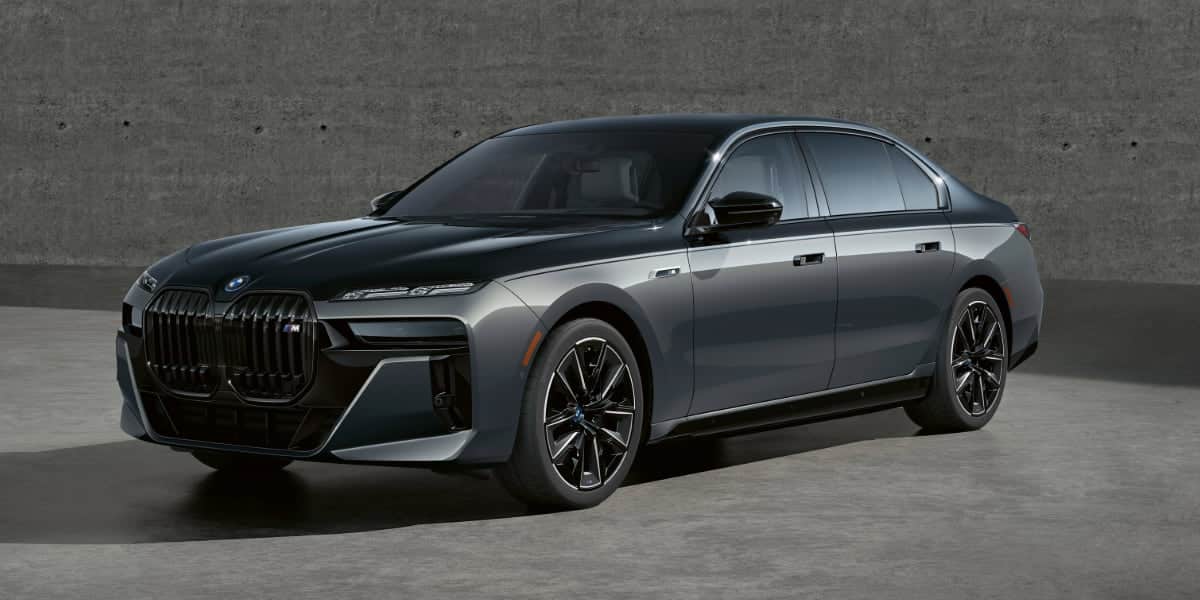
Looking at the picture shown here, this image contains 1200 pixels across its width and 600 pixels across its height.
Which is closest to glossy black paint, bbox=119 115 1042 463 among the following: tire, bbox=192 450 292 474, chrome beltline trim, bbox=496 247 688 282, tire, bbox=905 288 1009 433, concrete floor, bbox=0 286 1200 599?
chrome beltline trim, bbox=496 247 688 282

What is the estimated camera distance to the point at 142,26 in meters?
22.6

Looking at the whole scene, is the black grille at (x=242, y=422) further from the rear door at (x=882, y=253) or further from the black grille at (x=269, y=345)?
the rear door at (x=882, y=253)

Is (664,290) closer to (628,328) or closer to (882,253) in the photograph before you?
(628,328)

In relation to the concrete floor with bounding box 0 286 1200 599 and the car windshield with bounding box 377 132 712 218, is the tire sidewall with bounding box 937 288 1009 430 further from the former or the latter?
the car windshield with bounding box 377 132 712 218

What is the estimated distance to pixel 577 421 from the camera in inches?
288

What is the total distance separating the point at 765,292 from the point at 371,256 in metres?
1.83

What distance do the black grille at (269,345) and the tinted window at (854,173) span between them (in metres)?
2.87

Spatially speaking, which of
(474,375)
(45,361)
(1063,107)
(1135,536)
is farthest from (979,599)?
(1063,107)

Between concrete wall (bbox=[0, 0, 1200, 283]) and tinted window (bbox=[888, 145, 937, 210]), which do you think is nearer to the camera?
tinted window (bbox=[888, 145, 937, 210])

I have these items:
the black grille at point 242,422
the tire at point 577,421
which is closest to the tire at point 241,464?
the black grille at point 242,422

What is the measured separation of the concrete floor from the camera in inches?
239

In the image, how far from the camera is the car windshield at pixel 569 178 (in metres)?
8.16

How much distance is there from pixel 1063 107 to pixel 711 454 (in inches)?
482

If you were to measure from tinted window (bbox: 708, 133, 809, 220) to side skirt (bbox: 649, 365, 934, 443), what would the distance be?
0.86 metres
